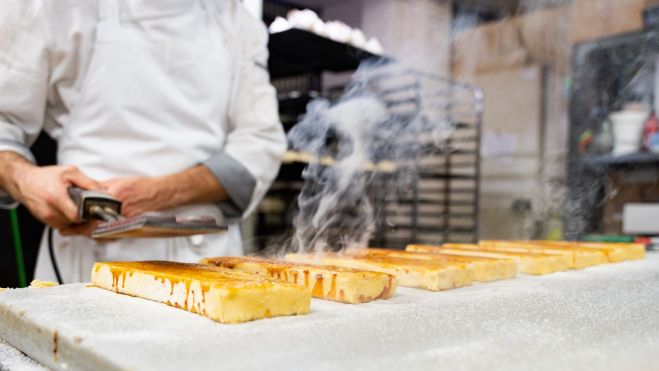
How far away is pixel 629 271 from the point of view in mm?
1250

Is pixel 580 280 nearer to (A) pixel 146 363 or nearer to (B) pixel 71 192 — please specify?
(A) pixel 146 363

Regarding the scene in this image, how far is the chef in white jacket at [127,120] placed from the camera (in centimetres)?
131

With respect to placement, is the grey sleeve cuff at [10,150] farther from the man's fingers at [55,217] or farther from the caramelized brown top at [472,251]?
the caramelized brown top at [472,251]

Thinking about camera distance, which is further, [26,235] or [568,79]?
[568,79]

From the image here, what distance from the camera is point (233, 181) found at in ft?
5.05

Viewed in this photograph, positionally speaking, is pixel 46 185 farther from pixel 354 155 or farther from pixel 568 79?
pixel 568 79

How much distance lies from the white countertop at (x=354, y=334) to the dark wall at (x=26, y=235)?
0.86 meters

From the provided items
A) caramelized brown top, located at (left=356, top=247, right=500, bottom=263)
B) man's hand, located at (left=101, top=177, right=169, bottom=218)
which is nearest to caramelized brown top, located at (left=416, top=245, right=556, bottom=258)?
caramelized brown top, located at (left=356, top=247, right=500, bottom=263)

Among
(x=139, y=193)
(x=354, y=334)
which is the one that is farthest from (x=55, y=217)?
(x=354, y=334)

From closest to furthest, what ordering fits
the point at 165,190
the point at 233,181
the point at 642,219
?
the point at 165,190
the point at 233,181
the point at 642,219

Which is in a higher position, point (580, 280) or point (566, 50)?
point (566, 50)

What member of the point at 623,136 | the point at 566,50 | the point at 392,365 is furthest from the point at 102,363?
the point at 566,50

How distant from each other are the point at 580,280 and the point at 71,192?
1045 mm

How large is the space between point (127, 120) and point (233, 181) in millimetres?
313
